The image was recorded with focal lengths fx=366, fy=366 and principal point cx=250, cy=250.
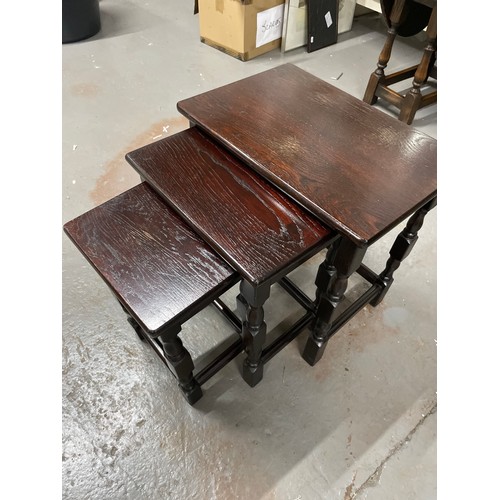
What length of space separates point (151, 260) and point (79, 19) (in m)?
2.74

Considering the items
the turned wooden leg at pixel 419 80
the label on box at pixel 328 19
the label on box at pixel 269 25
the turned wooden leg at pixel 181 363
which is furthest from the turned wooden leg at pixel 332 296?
the label on box at pixel 328 19

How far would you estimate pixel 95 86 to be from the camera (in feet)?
7.96

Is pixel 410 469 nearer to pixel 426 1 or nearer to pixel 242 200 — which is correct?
pixel 242 200

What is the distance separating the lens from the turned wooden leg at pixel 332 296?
87 centimetres

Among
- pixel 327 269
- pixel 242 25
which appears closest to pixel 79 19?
pixel 242 25

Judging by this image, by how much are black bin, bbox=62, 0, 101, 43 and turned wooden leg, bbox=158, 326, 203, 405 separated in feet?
9.01

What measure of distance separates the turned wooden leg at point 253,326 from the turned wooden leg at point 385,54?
1.93 metres

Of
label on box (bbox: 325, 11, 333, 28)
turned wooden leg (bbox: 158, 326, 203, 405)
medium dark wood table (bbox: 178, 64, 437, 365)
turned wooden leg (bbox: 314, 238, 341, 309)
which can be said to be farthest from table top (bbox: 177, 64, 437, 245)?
label on box (bbox: 325, 11, 333, 28)

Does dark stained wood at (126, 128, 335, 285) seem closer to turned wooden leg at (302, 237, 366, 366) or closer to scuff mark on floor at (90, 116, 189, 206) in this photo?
turned wooden leg at (302, 237, 366, 366)

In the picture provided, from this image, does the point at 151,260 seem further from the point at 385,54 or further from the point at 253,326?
the point at 385,54

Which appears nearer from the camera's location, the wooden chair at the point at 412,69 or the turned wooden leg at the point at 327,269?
the turned wooden leg at the point at 327,269

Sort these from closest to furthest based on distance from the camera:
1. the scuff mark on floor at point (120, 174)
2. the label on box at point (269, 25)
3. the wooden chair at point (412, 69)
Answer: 1. the scuff mark on floor at point (120, 174)
2. the wooden chair at point (412, 69)
3. the label on box at point (269, 25)

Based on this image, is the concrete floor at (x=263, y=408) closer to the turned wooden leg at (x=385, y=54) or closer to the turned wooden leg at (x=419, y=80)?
the turned wooden leg at (x=419, y=80)

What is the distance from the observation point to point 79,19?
2709 mm
